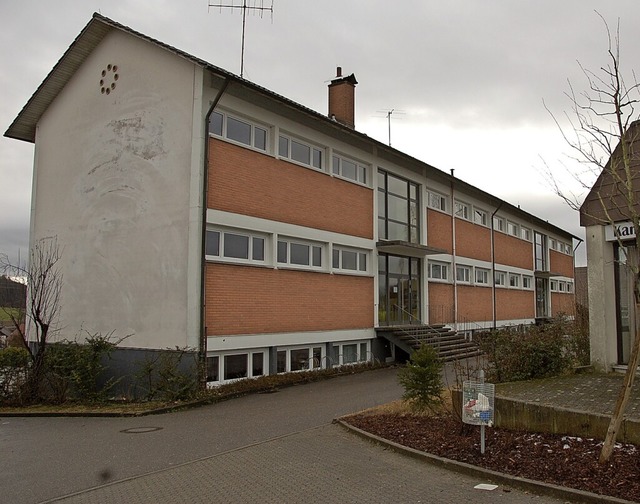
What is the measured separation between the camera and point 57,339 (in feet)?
57.8

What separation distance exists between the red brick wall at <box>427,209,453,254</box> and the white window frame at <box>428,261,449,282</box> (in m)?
0.65

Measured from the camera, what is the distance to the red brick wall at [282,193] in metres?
14.9

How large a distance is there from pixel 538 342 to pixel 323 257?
752 cm

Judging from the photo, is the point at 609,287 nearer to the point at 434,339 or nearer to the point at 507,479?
the point at 507,479

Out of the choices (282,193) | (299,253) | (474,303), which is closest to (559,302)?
(474,303)

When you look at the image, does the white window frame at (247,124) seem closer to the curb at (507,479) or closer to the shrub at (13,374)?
the shrub at (13,374)

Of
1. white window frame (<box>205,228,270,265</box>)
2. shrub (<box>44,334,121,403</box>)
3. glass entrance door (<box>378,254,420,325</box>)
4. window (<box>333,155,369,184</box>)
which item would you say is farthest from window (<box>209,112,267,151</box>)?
glass entrance door (<box>378,254,420,325</box>)

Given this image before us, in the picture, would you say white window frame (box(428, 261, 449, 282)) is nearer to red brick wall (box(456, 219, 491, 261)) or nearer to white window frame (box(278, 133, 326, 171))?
red brick wall (box(456, 219, 491, 261))

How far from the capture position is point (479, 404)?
691cm

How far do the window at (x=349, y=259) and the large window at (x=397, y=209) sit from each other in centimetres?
156

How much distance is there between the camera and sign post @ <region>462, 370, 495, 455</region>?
22.5ft

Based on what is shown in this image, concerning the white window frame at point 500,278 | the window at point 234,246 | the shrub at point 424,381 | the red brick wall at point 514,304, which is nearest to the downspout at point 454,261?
the white window frame at point 500,278

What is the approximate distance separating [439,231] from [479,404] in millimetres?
18908

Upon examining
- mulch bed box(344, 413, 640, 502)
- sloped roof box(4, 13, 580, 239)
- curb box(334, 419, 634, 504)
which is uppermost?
sloped roof box(4, 13, 580, 239)
